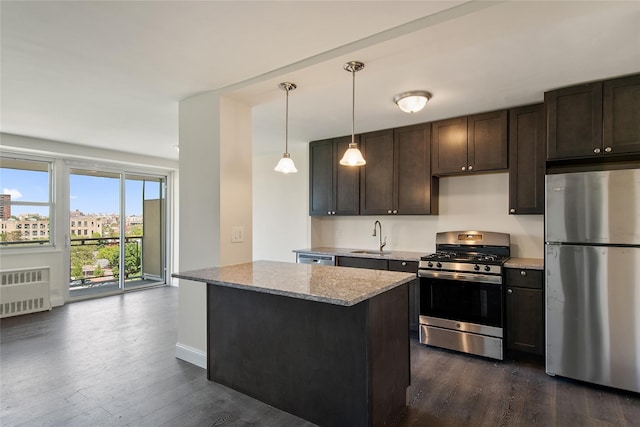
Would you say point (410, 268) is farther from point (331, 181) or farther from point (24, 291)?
point (24, 291)

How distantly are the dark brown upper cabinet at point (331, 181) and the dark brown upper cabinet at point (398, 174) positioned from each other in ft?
0.47

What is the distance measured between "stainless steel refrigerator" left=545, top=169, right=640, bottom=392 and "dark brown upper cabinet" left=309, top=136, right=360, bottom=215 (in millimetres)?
2222

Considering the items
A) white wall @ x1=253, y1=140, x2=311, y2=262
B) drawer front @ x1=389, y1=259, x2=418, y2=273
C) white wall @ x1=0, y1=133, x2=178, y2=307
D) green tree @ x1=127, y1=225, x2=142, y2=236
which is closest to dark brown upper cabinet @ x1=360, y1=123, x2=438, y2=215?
drawer front @ x1=389, y1=259, x2=418, y2=273

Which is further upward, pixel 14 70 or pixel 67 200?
pixel 14 70

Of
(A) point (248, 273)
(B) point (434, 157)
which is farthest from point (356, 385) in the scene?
(B) point (434, 157)

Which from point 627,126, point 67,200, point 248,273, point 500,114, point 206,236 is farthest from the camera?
point 67,200

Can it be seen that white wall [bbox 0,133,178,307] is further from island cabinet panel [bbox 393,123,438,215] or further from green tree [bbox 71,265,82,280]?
island cabinet panel [bbox 393,123,438,215]

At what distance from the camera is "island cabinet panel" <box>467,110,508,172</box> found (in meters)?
3.35

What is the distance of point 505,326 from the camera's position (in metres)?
3.08

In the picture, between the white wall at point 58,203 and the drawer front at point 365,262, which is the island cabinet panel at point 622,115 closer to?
the drawer front at point 365,262

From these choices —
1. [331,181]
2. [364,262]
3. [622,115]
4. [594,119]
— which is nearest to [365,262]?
[364,262]

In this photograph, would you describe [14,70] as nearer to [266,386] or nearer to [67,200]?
[266,386]

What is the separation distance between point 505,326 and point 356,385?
6.21 ft

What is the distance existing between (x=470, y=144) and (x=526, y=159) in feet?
1.80
